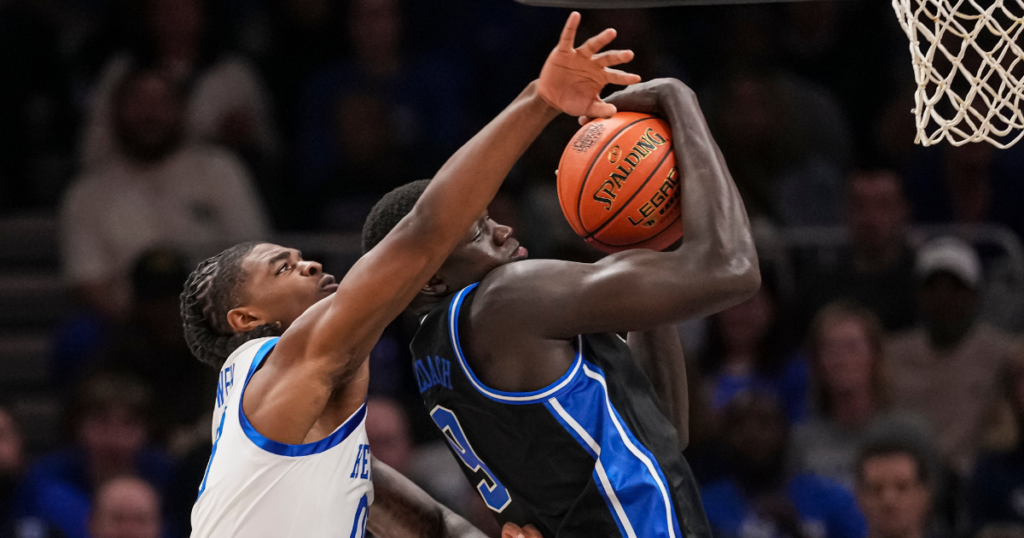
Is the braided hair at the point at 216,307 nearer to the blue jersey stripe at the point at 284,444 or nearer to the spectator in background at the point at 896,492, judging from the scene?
the blue jersey stripe at the point at 284,444

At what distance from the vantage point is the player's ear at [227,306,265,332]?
3078 millimetres

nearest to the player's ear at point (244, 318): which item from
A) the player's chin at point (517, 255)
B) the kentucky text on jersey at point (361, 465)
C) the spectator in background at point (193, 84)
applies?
the kentucky text on jersey at point (361, 465)

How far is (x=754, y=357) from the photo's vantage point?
20.5ft

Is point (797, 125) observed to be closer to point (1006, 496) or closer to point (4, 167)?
point (1006, 496)

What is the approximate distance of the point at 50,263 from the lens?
746cm

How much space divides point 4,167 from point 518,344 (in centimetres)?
598

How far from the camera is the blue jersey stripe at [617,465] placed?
276cm

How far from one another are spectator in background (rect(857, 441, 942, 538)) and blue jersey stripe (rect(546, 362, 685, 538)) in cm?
293

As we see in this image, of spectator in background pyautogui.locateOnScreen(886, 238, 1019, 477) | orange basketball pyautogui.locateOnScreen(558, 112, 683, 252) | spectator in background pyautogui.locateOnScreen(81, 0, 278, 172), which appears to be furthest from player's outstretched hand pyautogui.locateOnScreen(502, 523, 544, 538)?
spectator in background pyautogui.locateOnScreen(81, 0, 278, 172)

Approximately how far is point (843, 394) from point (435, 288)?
3.43 meters

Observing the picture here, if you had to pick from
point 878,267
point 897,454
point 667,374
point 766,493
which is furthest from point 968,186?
point 667,374

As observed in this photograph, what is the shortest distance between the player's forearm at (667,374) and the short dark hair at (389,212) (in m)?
0.78

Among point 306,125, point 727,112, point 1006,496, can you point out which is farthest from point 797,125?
point 306,125

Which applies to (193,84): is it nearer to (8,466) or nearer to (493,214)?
(493,214)
